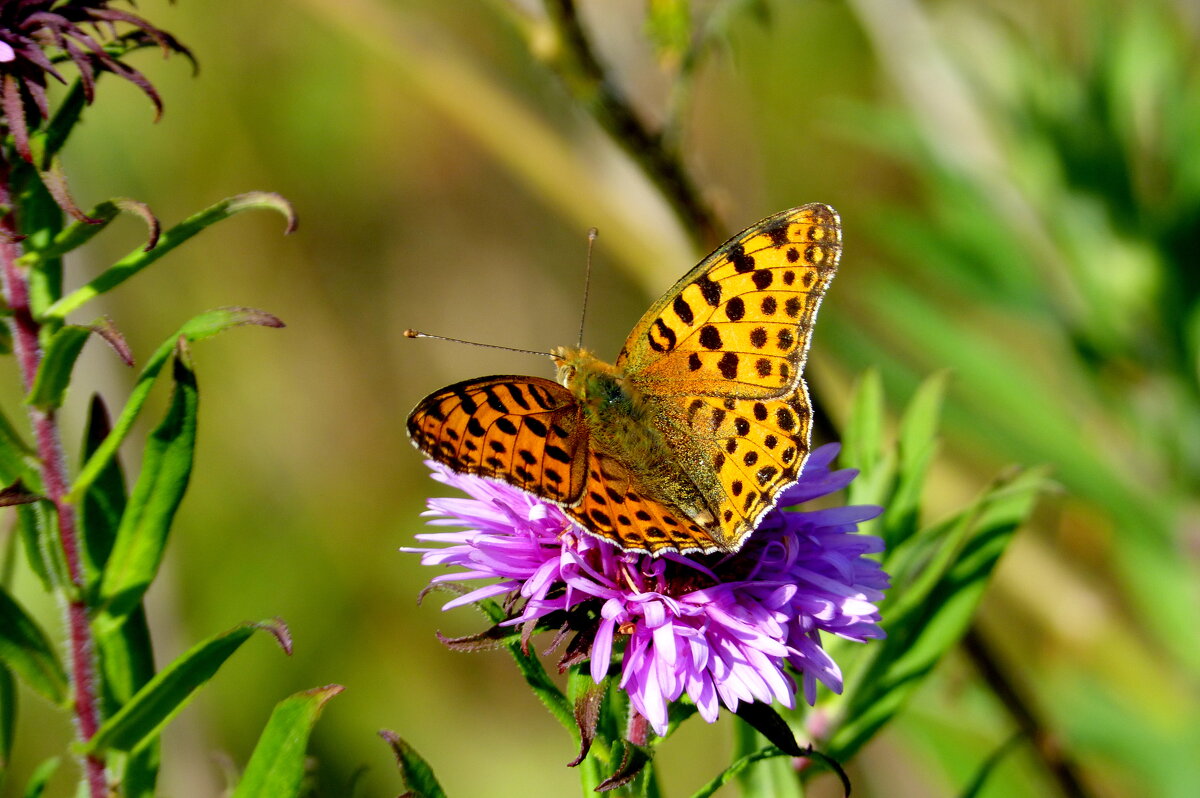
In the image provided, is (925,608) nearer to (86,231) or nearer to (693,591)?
(693,591)

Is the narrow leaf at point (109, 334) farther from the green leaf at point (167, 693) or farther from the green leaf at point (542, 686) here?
the green leaf at point (542, 686)

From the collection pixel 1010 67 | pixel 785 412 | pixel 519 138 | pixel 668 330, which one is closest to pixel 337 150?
pixel 519 138

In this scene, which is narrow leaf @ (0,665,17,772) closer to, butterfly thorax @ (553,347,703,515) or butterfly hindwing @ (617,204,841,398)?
butterfly thorax @ (553,347,703,515)

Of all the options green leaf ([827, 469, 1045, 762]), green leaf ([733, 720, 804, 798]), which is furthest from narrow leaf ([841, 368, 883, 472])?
green leaf ([733, 720, 804, 798])

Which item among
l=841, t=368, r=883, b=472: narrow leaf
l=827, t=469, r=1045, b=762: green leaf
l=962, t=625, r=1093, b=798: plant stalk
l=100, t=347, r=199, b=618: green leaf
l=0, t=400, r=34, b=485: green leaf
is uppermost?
l=0, t=400, r=34, b=485: green leaf

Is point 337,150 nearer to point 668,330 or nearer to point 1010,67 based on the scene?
point 1010,67

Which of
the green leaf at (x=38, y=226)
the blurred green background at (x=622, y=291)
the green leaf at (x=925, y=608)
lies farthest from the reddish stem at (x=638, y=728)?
the green leaf at (x=38, y=226)
